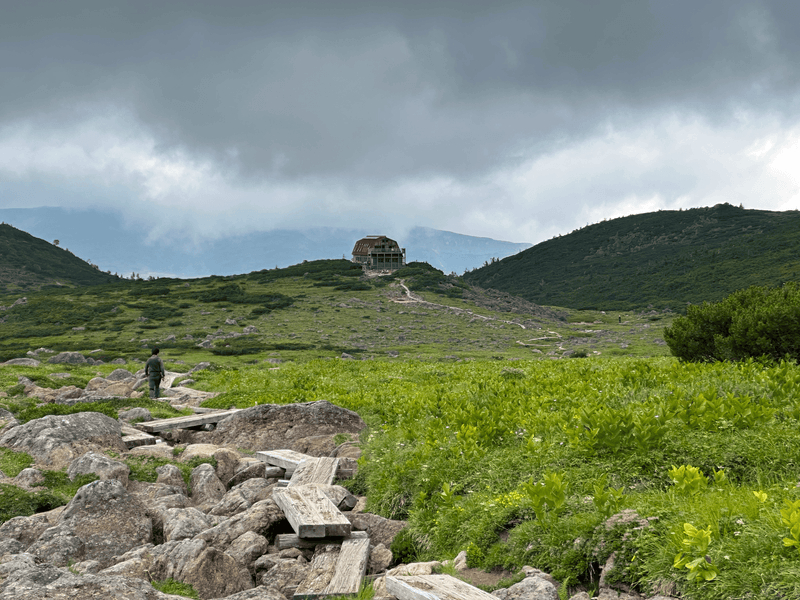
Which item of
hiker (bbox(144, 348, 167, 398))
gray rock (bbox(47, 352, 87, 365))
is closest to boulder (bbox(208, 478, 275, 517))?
hiker (bbox(144, 348, 167, 398))

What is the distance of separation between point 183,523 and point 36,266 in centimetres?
18818

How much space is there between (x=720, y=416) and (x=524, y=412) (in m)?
4.17

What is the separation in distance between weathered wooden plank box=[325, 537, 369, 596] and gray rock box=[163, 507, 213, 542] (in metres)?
2.59

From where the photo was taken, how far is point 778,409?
34.8ft

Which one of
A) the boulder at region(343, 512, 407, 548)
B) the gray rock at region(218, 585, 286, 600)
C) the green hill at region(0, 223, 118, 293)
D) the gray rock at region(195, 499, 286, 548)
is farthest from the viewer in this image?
the green hill at region(0, 223, 118, 293)

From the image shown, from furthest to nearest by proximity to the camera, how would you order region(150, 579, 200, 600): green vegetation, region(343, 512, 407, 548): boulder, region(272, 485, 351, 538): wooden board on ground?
region(343, 512, 407, 548): boulder
region(272, 485, 351, 538): wooden board on ground
region(150, 579, 200, 600): green vegetation

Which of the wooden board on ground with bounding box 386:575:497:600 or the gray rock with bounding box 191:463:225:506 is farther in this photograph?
the gray rock with bounding box 191:463:225:506

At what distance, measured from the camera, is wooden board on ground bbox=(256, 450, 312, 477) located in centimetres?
1256

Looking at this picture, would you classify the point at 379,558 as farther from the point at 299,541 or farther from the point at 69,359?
the point at 69,359

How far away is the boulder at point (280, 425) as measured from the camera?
52.6ft

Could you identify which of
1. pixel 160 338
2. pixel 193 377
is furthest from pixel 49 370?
pixel 160 338

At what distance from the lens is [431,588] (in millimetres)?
6453

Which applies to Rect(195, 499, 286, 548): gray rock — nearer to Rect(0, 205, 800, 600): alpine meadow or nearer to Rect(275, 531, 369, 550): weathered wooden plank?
Rect(275, 531, 369, 550): weathered wooden plank

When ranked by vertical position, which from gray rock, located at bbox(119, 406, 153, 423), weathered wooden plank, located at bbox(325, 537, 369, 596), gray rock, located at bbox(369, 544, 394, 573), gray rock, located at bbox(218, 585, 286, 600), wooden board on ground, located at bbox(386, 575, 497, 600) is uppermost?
gray rock, located at bbox(119, 406, 153, 423)
